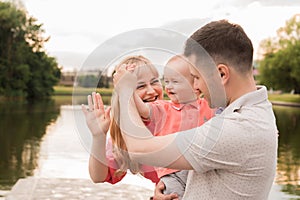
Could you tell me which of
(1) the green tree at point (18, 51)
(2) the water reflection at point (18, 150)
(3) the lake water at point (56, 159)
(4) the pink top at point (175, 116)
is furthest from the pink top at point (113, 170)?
(1) the green tree at point (18, 51)

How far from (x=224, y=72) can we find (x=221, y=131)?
0.52 ft

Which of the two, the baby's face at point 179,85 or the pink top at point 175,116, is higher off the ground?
the baby's face at point 179,85

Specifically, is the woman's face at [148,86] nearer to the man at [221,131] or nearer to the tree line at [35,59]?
the man at [221,131]

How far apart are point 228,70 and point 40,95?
2133 inches

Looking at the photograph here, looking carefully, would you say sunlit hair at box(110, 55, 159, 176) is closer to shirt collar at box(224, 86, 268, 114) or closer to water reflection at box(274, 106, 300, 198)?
shirt collar at box(224, 86, 268, 114)

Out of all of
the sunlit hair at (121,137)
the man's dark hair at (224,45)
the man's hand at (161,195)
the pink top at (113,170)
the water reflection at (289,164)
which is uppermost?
the man's dark hair at (224,45)

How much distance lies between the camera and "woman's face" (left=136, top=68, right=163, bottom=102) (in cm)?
176

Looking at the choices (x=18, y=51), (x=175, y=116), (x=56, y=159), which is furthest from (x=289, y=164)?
(x=18, y=51)

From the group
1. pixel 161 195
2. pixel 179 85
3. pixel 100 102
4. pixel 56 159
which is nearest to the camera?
pixel 100 102

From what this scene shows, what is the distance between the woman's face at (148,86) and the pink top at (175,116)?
0.03 meters

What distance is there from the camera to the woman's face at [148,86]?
1762 mm

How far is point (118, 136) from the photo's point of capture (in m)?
1.71

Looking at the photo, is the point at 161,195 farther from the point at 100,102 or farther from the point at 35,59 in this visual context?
the point at 35,59

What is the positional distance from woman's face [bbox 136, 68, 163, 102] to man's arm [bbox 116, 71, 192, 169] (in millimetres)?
152
